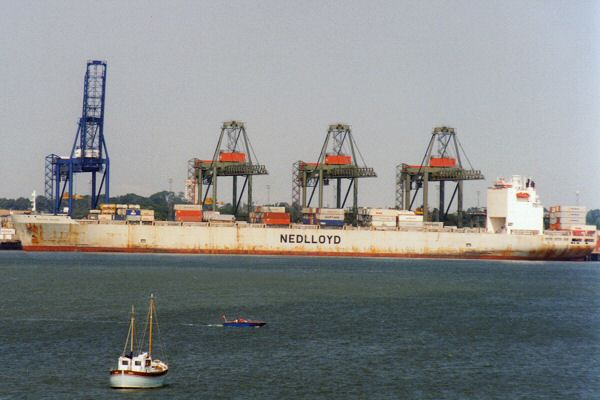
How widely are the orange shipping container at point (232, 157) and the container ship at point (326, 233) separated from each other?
8.69 m

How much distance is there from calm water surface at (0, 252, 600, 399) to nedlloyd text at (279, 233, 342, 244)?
43581 mm

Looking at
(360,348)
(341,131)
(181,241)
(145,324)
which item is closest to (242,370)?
(360,348)

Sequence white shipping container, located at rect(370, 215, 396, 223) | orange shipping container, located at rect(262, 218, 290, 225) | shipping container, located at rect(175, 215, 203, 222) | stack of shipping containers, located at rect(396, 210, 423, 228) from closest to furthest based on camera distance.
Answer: shipping container, located at rect(175, 215, 203, 222), orange shipping container, located at rect(262, 218, 290, 225), stack of shipping containers, located at rect(396, 210, 423, 228), white shipping container, located at rect(370, 215, 396, 223)

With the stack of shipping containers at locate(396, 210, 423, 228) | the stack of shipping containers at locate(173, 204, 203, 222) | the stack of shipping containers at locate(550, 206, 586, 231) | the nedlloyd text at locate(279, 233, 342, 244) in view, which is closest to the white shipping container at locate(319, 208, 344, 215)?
the nedlloyd text at locate(279, 233, 342, 244)

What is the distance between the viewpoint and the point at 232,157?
445ft

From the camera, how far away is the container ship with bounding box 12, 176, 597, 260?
125250 millimetres

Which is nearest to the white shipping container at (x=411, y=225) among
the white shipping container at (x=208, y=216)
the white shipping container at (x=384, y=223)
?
the white shipping container at (x=384, y=223)

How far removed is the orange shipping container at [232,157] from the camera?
444ft

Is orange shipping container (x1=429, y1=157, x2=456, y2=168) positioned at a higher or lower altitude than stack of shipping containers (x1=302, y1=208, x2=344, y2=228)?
higher

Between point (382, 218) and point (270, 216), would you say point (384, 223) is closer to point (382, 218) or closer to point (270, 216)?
point (382, 218)

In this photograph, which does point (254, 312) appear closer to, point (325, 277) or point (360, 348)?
point (360, 348)

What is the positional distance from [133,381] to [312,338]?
14.8 meters

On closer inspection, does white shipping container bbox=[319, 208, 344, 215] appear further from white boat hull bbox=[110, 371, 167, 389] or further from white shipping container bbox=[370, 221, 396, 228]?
white boat hull bbox=[110, 371, 167, 389]

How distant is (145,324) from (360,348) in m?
13.5
